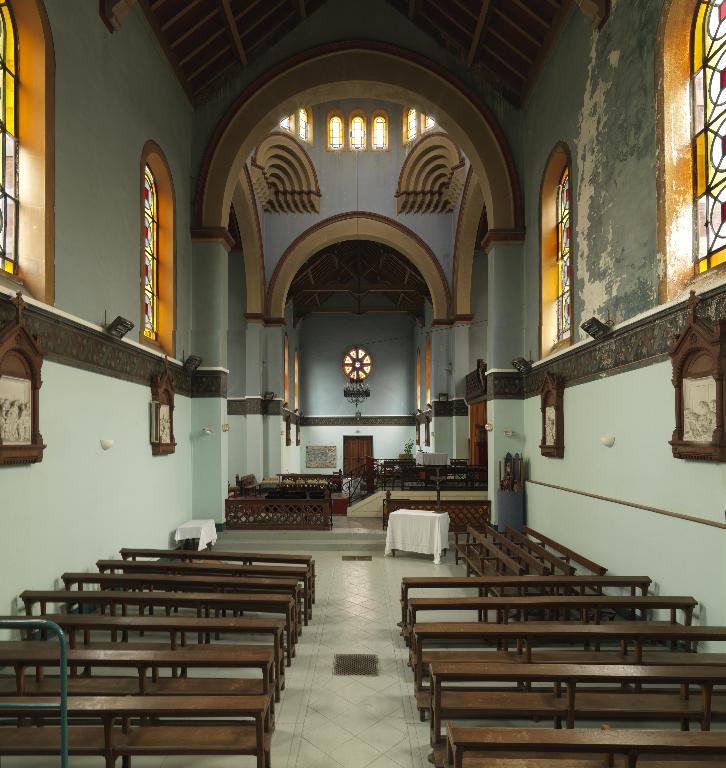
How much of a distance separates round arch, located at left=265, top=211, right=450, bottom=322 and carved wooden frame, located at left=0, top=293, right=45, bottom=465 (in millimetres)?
13952

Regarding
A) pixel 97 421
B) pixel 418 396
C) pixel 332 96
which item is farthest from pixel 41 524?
pixel 418 396

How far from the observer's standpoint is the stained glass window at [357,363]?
31.9 metres

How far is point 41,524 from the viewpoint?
6.57 metres

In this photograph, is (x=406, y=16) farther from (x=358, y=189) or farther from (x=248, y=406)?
(x=248, y=406)

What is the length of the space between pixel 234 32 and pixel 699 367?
→ 972 cm

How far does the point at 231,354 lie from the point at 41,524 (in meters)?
14.2

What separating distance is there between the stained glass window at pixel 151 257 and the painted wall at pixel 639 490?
22.5 ft

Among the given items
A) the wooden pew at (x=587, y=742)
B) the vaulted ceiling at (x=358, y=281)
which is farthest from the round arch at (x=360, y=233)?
the wooden pew at (x=587, y=742)

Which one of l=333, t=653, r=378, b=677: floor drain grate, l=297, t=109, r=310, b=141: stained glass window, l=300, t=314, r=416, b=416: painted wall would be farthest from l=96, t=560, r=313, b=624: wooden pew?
l=300, t=314, r=416, b=416: painted wall

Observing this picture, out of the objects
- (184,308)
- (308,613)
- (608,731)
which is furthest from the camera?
(184,308)

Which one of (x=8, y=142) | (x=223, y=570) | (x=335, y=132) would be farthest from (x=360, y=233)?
(x=223, y=570)

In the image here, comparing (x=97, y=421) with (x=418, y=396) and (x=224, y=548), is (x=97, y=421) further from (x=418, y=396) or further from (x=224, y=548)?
(x=418, y=396)

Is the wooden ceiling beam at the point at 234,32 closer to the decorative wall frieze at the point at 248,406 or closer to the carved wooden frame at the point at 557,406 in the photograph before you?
the carved wooden frame at the point at 557,406

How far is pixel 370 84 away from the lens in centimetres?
1281
